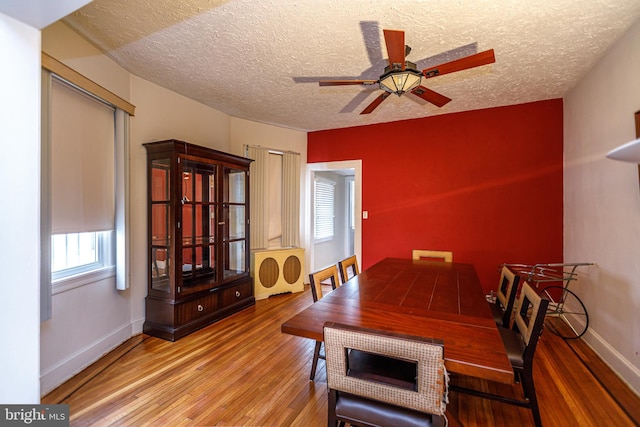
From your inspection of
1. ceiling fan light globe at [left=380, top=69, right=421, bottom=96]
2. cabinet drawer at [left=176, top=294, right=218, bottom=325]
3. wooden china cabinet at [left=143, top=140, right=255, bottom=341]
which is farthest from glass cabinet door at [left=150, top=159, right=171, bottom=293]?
ceiling fan light globe at [left=380, top=69, right=421, bottom=96]

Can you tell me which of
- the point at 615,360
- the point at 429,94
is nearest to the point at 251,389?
the point at 429,94

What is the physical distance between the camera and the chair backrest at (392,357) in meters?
0.96

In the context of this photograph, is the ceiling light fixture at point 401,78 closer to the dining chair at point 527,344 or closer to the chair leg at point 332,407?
the dining chair at point 527,344

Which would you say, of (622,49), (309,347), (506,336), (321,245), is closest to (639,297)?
(506,336)

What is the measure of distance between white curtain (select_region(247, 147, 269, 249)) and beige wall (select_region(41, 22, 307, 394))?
28cm

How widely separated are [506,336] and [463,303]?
1.36 feet

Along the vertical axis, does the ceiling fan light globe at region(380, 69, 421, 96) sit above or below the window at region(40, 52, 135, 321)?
above

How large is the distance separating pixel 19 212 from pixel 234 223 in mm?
2340

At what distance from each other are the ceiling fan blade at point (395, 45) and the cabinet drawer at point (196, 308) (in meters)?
2.82

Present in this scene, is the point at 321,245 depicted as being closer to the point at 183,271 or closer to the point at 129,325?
the point at 183,271

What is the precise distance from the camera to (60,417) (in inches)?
62.2

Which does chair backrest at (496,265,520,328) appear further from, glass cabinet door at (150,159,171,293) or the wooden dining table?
glass cabinet door at (150,159,171,293)

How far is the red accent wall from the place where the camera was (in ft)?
11.3

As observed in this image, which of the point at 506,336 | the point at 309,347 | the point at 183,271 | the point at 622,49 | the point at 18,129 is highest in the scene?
the point at 622,49
